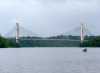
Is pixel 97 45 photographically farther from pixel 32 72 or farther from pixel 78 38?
pixel 32 72

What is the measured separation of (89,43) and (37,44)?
14002 mm

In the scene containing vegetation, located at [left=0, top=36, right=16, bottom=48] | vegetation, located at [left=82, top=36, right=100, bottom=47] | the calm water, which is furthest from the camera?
vegetation, located at [left=82, top=36, right=100, bottom=47]

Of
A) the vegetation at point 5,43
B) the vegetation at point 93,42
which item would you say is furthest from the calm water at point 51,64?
the vegetation at point 93,42

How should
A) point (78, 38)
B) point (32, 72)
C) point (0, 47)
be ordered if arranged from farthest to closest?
1. point (78, 38)
2. point (0, 47)
3. point (32, 72)

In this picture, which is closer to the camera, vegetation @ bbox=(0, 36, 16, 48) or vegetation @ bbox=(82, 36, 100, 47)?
vegetation @ bbox=(0, 36, 16, 48)

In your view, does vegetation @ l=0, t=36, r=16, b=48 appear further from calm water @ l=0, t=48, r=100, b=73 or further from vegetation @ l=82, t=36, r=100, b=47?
calm water @ l=0, t=48, r=100, b=73

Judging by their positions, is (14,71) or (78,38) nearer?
(14,71)

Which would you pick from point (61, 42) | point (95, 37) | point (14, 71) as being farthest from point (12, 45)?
point (14, 71)

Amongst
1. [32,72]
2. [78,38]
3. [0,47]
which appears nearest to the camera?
[32,72]

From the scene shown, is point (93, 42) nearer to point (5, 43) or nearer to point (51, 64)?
→ point (5, 43)

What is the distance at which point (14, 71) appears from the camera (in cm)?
3222

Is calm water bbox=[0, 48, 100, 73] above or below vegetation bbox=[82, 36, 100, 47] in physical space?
below

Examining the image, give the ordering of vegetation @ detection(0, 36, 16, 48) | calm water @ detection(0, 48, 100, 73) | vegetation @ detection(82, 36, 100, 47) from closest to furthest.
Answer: calm water @ detection(0, 48, 100, 73), vegetation @ detection(0, 36, 16, 48), vegetation @ detection(82, 36, 100, 47)

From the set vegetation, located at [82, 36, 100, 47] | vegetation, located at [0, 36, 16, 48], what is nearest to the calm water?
vegetation, located at [0, 36, 16, 48]
